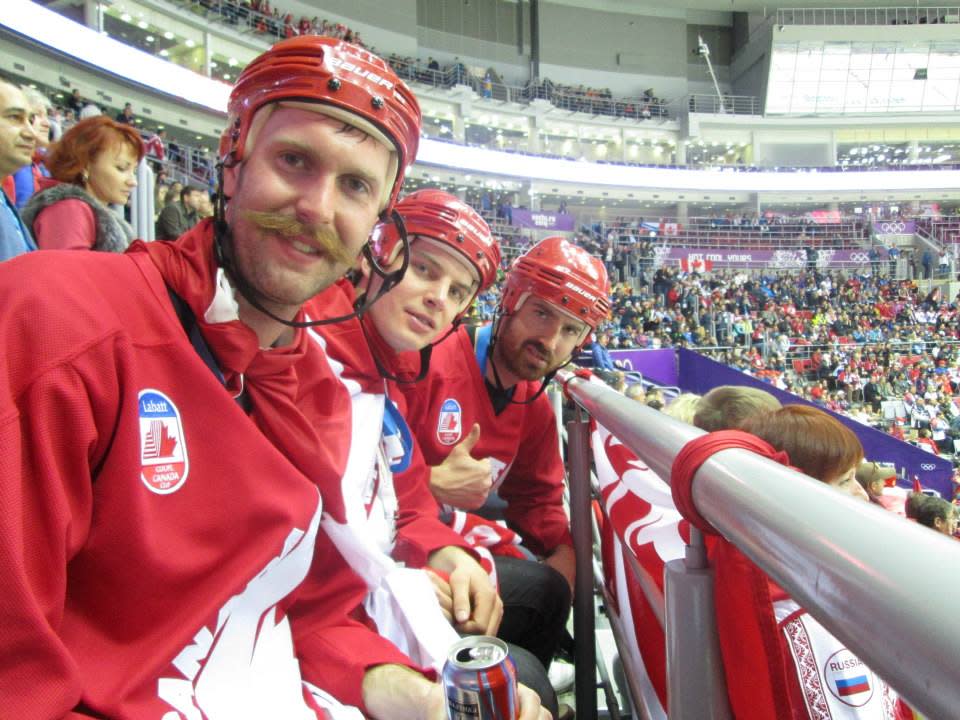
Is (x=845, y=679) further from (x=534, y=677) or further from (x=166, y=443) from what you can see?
(x=166, y=443)

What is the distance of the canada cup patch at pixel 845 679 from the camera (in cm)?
79

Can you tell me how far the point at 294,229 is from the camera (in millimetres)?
983

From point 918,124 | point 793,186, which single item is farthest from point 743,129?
point 918,124

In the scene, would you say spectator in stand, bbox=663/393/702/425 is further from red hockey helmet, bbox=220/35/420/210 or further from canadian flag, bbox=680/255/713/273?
canadian flag, bbox=680/255/713/273

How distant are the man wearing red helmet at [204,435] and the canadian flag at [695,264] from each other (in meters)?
23.6

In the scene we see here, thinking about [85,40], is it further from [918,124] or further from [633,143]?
[918,124]

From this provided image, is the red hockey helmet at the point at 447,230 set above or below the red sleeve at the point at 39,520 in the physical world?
above

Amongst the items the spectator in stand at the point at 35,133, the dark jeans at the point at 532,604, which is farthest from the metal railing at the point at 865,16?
the dark jeans at the point at 532,604

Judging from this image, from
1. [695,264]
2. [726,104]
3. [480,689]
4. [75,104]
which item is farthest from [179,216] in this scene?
[726,104]

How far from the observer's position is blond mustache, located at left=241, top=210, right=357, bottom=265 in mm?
972

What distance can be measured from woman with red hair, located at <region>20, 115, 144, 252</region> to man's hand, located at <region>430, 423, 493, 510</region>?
1.37 metres

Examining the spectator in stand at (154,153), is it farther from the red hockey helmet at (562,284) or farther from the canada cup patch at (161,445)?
the canada cup patch at (161,445)

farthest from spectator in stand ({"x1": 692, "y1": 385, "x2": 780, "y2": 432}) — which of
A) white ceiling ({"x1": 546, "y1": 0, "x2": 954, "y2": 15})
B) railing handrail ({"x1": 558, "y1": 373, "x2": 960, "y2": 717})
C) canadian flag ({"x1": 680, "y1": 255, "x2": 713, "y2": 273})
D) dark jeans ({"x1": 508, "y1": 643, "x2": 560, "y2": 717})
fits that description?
white ceiling ({"x1": 546, "y1": 0, "x2": 954, "y2": 15})

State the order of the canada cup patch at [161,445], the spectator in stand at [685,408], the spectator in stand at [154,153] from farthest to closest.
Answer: the spectator in stand at [154,153]
the spectator in stand at [685,408]
the canada cup patch at [161,445]
